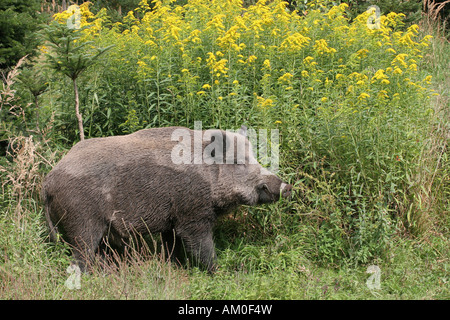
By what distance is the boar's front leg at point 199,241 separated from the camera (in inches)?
200

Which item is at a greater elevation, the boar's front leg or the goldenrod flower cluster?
the goldenrod flower cluster

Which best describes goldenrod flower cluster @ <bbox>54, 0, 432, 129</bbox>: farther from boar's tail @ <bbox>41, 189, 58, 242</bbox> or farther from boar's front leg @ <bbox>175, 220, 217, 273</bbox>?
boar's tail @ <bbox>41, 189, 58, 242</bbox>

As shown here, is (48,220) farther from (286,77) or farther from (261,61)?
(261,61)

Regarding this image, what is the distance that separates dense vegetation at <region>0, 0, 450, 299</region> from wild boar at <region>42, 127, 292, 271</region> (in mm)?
322

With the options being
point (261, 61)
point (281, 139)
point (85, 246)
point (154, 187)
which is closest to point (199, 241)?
point (154, 187)

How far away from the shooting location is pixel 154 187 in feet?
16.5

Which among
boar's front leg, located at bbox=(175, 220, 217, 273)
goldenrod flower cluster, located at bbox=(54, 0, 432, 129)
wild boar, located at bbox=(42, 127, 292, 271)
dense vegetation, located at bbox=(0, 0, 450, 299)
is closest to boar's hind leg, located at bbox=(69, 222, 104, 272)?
wild boar, located at bbox=(42, 127, 292, 271)

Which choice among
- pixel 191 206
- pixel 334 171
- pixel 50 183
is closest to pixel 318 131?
pixel 334 171

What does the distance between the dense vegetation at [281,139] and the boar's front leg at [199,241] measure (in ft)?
0.61

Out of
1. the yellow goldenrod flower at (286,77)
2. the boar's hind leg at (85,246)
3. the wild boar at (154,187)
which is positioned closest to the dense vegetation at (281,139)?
the yellow goldenrod flower at (286,77)

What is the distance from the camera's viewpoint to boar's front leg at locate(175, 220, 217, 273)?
5074 millimetres

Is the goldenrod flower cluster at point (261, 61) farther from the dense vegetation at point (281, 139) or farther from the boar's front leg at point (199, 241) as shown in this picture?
the boar's front leg at point (199, 241)

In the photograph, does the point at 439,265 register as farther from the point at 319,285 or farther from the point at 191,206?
the point at 191,206

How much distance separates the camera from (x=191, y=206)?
16.5 ft
